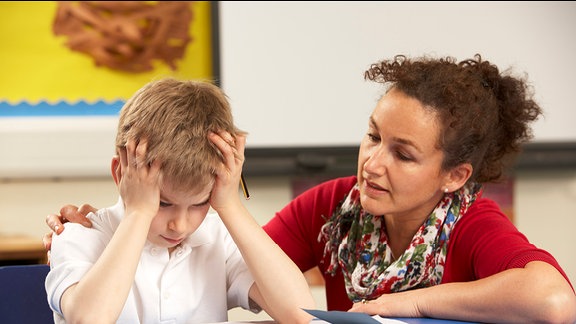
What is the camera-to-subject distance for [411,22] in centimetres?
351

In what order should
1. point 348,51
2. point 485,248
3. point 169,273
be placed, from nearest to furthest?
point 169,273 → point 485,248 → point 348,51

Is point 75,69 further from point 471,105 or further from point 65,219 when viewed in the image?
point 471,105

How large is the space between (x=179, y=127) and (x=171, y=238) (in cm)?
20

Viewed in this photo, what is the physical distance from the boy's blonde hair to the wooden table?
1.73m

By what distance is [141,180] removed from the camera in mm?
1339

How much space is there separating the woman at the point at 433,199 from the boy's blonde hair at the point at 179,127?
264 mm

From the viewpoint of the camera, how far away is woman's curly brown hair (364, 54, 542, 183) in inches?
65.1

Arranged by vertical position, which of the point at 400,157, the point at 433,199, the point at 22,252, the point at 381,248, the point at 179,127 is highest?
the point at 179,127

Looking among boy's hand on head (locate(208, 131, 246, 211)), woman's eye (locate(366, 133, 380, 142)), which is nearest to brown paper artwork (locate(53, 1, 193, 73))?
woman's eye (locate(366, 133, 380, 142))

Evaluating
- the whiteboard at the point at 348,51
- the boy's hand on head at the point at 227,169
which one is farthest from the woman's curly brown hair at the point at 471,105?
the whiteboard at the point at 348,51

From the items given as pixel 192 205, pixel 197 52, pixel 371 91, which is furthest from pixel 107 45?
pixel 192 205

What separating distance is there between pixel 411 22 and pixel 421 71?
73.9 inches

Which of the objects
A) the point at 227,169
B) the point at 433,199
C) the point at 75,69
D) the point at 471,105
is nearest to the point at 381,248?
the point at 433,199

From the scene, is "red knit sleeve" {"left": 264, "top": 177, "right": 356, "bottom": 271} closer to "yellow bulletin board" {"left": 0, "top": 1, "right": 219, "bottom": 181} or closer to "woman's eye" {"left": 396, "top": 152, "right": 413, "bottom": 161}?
"woman's eye" {"left": 396, "top": 152, "right": 413, "bottom": 161}
